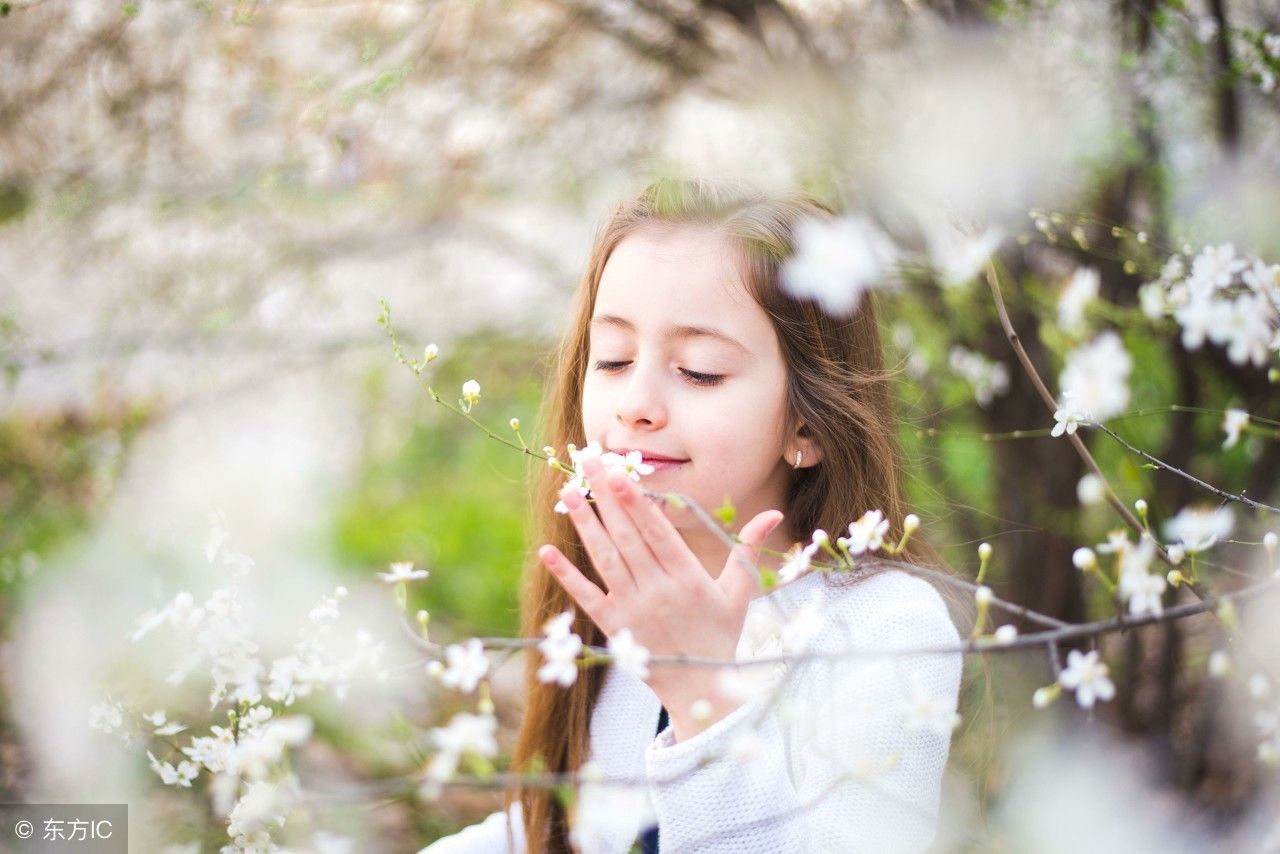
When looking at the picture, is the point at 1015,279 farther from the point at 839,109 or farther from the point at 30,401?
the point at 30,401

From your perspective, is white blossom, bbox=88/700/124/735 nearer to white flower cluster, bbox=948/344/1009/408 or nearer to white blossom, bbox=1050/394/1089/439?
white blossom, bbox=1050/394/1089/439

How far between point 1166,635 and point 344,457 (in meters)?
2.31

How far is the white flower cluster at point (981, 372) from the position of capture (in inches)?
85.6

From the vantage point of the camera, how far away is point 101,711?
1.21 m

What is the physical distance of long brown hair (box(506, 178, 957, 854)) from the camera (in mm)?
1385

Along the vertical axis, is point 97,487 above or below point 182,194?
below

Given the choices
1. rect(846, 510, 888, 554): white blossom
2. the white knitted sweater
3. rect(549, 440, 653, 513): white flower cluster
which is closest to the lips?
rect(549, 440, 653, 513): white flower cluster

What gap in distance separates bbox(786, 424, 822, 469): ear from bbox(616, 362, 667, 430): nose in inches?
9.3

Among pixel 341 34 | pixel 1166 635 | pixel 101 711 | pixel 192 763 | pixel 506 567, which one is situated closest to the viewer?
pixel 192 763

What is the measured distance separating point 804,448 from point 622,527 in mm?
471

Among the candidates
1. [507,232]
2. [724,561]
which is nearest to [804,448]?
[724,561]

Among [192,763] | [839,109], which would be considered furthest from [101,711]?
[839,109]

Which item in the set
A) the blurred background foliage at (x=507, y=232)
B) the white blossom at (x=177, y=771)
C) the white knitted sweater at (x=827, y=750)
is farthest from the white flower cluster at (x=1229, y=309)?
the white blossom at (x=177, y=771)

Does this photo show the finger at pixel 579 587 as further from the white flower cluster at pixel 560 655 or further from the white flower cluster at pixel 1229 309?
the white flower cluster at pixel 1229 309
